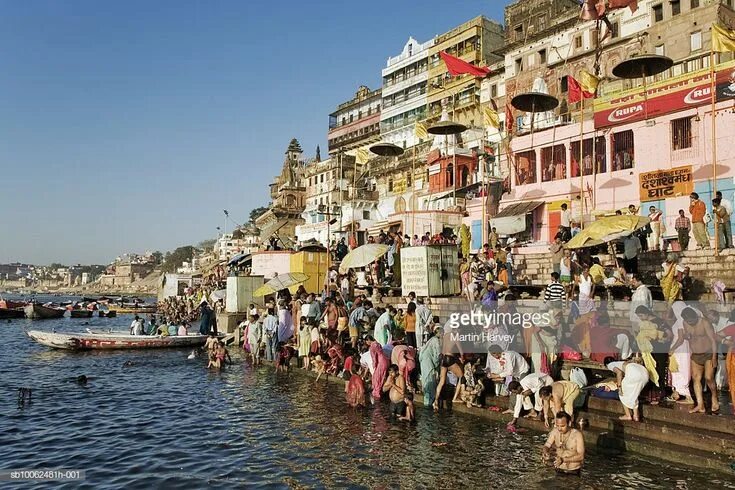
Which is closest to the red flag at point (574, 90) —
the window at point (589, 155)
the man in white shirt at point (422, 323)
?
the window at point (589, 155)

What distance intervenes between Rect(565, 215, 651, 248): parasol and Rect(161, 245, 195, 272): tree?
501 ft

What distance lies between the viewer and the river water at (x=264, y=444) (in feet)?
30.1

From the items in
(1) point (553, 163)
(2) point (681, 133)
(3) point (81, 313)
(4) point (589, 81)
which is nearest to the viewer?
(2) point (681, 133)

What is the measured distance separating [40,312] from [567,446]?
60832 millimetres

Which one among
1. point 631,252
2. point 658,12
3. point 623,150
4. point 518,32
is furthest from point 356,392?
point 518,32

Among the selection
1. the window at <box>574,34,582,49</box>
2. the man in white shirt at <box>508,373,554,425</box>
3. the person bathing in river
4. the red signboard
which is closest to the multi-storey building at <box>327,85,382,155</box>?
the window at <box>574,34,582,49</box>

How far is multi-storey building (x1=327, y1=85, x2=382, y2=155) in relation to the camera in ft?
197

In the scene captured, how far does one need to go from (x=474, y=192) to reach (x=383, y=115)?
79.6ft

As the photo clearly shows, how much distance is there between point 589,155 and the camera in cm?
2569

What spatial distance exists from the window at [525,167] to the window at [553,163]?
1.78 feet

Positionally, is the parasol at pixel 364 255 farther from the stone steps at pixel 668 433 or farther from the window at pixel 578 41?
the window at pixel 578 41

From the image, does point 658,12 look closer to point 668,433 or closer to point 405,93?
point 405,93

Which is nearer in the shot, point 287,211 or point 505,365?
point 505,365

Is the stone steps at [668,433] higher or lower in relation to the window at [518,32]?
lower
